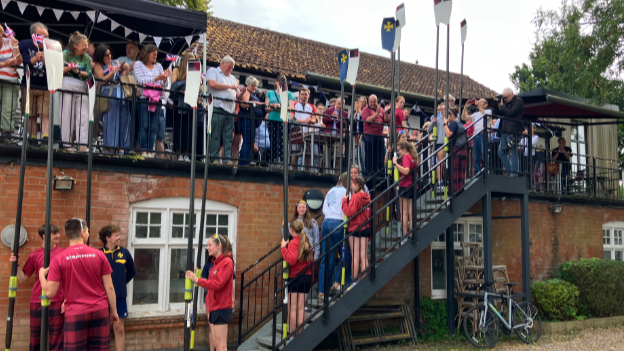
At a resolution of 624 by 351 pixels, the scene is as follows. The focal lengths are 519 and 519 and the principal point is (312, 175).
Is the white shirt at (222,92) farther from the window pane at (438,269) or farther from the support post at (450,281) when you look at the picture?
the window pane at (438,269)

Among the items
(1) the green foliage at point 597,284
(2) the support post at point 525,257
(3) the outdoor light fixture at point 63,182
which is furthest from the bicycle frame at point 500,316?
(3) the outdoor light fixture at point 63,182

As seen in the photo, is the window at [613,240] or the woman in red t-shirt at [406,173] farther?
the window at [613,240]

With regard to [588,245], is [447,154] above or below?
above

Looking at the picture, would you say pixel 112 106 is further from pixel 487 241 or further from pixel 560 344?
pixel 560 344

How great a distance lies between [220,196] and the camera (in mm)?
8141

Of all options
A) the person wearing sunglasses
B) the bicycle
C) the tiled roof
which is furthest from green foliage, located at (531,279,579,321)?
the tiled roof

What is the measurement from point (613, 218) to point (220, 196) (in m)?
11.1

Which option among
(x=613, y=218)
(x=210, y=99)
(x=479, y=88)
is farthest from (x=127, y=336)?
(x=479, y=88)

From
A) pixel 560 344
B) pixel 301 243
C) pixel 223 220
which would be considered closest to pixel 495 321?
pixel 560 344

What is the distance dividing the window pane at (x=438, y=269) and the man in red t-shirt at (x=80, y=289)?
7291 millimetres

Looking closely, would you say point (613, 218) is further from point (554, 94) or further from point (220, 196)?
point (220, 196)

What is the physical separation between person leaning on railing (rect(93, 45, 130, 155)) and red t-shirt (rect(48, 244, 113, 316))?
234cm

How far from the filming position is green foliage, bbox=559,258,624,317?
11.6 metres

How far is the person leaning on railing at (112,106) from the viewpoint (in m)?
7.33
